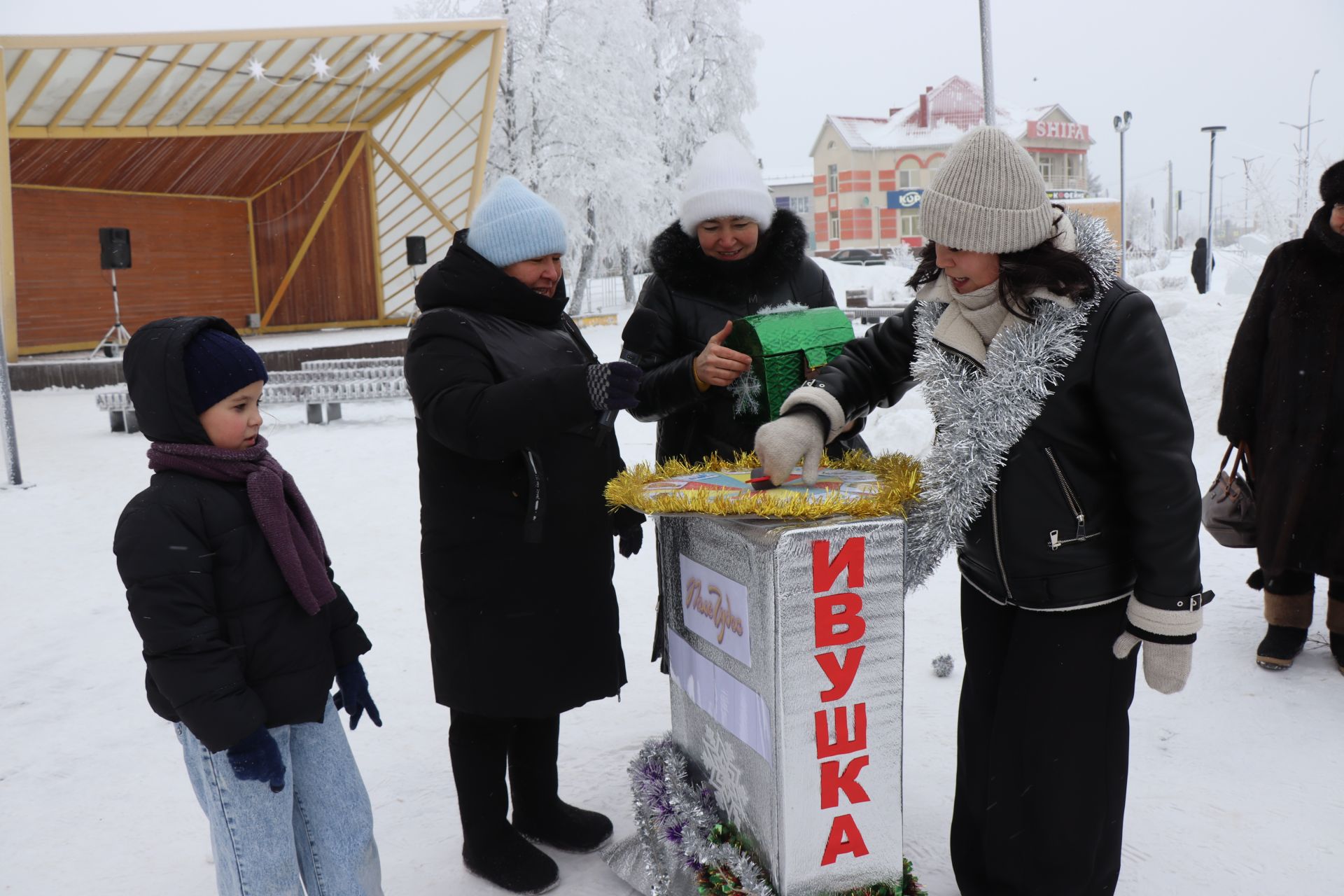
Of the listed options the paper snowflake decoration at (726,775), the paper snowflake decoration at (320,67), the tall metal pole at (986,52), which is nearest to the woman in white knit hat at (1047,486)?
the paper snowflake decoration at (726,775)

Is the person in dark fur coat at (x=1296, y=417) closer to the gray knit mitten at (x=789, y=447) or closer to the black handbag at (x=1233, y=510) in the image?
the black handbag at (x=1233, y=510)

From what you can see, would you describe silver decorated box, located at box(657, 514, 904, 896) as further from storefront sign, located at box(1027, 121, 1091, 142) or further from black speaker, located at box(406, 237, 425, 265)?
storefront sign, located at box(1027, 121, 1091, 142)

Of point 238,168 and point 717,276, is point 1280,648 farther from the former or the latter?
point 238,168

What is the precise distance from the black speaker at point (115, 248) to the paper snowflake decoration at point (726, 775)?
16.2 metres

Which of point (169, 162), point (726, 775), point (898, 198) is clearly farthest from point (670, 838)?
point (898, 198)

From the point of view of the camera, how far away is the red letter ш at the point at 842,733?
1874 millimetres

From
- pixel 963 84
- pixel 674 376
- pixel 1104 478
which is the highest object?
pixel 963 84

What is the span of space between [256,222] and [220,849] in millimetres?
23132

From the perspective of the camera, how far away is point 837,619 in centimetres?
185

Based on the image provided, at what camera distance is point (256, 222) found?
22531 mm

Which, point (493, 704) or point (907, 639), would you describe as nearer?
point (493, 704)

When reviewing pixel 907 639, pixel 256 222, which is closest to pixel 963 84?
pixel 256 222

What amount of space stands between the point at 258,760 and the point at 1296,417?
332cm

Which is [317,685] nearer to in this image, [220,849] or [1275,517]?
[220,849]
